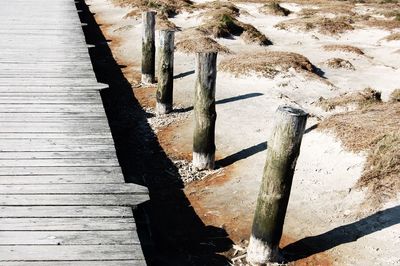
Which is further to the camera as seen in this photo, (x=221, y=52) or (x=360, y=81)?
(x=221, y=52)

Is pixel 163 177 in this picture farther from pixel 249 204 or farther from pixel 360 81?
pixel 360 81

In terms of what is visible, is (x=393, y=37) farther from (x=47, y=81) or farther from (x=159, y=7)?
(x=47, y=81)

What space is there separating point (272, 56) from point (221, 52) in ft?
8.73

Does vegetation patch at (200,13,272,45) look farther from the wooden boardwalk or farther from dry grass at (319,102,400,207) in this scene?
the wooden boardwalk

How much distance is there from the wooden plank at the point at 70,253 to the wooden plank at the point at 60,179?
1391mm

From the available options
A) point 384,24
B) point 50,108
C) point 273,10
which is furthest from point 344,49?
point 50,108

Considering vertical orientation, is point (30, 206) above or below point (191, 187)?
above

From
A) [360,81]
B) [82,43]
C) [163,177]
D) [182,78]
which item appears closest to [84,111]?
[163,177]

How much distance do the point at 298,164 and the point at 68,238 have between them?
18.8 ft

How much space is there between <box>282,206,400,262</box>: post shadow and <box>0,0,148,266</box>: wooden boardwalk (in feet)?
8.61

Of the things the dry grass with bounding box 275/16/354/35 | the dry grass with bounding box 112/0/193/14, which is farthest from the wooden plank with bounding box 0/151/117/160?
the dry grass with bounding box 275/16/354/35

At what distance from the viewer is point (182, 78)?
15656 millimetres

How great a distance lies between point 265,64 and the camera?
52.3 feet

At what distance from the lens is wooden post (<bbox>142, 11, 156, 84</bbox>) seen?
14.5 m
